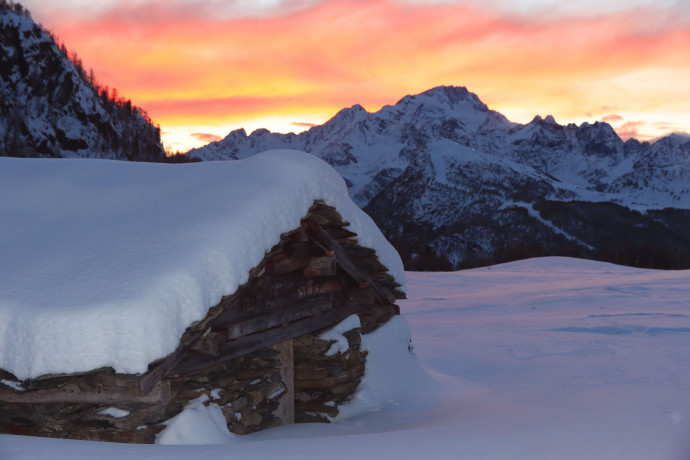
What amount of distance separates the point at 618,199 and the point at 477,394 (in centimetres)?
17030

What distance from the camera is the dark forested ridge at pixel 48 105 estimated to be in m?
35.9

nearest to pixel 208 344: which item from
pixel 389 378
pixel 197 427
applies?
pixel 197 427

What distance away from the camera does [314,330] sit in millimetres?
8156

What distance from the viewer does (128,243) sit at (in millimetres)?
6000

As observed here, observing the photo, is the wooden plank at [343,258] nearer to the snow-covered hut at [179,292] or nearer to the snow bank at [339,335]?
the snow-covered hut at [179,292]

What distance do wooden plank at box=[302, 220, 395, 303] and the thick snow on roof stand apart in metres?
0.33

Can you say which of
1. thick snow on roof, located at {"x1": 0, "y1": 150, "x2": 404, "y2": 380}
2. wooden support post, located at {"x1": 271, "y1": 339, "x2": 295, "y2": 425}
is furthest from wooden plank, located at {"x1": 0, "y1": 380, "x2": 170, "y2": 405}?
wooden support post, located at {"x1": 271, "y1": 339, "x2": 295, "y2": 425}

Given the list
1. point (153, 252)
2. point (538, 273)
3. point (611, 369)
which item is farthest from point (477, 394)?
point (538, 273)

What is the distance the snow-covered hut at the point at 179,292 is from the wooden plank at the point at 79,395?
10 mm

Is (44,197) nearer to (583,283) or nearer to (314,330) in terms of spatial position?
(314,330)

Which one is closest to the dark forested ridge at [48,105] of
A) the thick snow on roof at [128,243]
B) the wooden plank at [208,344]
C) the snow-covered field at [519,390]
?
the snow-covered field at [519,390]

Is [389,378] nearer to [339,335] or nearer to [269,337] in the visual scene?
[339,335]

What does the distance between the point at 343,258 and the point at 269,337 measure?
152 centimetres

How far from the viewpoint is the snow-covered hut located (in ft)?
16.6
